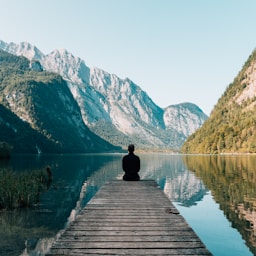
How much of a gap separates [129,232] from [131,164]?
50.8ft

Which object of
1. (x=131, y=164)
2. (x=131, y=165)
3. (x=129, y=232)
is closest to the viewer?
(x=129, y=232)

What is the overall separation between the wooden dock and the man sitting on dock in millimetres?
7952

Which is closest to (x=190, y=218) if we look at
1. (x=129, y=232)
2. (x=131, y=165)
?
(x=131, y=165)

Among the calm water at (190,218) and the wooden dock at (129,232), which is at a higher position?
the wooden dock at (129,232)

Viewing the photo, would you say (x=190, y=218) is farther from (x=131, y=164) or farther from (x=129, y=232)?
(x=129, y=232)

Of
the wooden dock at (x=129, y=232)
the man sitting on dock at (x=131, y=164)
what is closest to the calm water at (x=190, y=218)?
the wooden dock at (x=129, y=232)

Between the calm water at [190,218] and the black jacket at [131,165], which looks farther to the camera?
the black jacket at [131,165]

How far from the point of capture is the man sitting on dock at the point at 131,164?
26406 millimetres

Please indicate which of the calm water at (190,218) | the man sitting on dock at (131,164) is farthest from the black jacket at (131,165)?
the calm water at (190,218)

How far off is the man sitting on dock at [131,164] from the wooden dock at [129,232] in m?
7.95

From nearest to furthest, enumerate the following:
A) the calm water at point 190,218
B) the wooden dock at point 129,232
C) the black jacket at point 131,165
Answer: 1. the wooden dock at point 129,232
2. the calm water at point 190,218
3. the black jacket at point 131,165

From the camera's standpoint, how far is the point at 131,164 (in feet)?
88.5

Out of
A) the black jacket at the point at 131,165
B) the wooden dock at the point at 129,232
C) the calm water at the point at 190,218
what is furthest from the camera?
the black jacket at the point at 131,165

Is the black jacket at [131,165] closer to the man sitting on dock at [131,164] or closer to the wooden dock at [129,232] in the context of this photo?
the man sitting on dock at [131,164]
